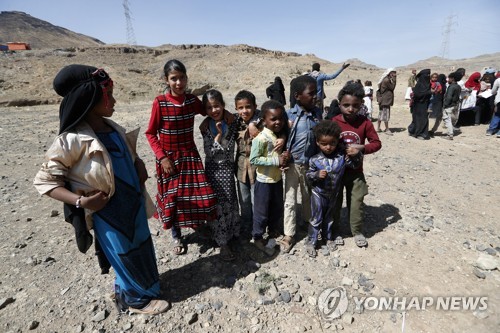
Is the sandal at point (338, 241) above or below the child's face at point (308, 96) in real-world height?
below

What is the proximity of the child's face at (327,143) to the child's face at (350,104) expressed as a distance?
36cm

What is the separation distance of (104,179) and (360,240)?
2753 millimetres

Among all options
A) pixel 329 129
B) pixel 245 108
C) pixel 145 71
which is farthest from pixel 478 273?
pixel 145 71

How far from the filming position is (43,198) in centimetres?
479

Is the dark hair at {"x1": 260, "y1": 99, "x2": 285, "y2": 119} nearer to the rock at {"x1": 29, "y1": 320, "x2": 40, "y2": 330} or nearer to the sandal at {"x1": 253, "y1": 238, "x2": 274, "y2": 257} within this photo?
the sandal at {"x1": 253, "y1": 238, "x2": 274, "y2": 257}

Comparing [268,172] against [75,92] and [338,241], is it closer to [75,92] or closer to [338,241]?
[338,241]

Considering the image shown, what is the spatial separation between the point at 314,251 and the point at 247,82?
2554 cm

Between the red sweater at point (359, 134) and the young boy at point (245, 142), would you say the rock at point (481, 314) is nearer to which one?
the red sweater at point (359, 134)

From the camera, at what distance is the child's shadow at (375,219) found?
3.63 m

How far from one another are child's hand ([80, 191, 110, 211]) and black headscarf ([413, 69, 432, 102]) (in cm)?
824

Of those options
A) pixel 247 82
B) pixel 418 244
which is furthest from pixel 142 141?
pixel 247 82

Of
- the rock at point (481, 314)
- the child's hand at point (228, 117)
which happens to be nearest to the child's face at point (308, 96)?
the child's hand at point (228, 117)

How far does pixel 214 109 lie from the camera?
9.32 ft

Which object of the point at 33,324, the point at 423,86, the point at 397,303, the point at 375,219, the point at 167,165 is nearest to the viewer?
the point at 33,324
